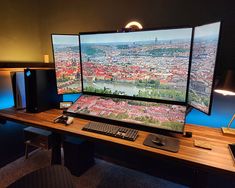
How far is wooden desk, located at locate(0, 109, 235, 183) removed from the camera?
972mm

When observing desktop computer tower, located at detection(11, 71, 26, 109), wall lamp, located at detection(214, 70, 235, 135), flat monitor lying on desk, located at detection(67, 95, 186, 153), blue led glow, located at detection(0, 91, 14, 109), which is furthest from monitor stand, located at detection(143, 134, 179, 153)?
Answer: blue led glow, located at detection(0, 91, 14, 109)

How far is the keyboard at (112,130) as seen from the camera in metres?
1.23

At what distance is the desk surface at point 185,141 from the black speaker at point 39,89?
9 cm

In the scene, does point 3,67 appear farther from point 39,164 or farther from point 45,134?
point 39,164

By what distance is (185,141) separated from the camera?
1.22 m

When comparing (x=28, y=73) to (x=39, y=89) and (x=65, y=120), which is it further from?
(x=65, y=120)

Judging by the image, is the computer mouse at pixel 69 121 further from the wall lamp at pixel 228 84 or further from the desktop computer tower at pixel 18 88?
the wall lamp at pixel 228 84

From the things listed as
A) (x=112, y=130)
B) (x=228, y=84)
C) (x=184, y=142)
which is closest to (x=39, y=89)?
(x=112, y=130)

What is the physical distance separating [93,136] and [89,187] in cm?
78

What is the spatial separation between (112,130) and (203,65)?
778mm

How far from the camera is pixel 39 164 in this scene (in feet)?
6.79

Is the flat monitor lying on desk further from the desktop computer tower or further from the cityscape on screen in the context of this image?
the desktop computer tower

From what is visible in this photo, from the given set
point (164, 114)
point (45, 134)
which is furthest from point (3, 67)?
point (164, 114)

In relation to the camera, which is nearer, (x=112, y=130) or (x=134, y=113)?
(x=112, y=130)
